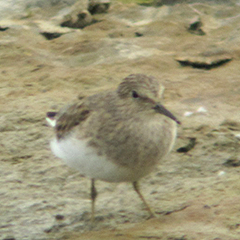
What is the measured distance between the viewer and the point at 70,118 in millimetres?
4746

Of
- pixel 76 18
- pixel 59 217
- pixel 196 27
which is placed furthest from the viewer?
pixel 76 18

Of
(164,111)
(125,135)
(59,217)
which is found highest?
(164,111)

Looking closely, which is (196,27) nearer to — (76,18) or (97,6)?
(97,6)

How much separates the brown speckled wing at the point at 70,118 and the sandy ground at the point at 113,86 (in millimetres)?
587

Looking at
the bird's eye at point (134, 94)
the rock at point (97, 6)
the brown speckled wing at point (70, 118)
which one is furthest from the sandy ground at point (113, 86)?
the bird's eye at point (134, 94)

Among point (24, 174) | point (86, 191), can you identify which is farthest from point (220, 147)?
point (24, 174)

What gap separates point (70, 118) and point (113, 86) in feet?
6.97

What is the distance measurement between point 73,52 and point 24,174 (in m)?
3.23

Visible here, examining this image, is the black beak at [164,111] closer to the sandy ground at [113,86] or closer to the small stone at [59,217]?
the sandy ground at [113,86]

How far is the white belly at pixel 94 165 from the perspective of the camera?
4207mm

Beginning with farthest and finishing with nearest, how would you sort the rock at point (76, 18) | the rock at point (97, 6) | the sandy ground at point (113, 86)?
the rock at point (97, 6) < the rock at point (76, 18) < the sandy ground at point (113, 86)

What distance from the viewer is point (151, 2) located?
10.2 metres

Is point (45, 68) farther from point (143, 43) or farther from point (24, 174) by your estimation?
point (24, 174)

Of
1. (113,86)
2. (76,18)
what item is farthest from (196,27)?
(113,86)
